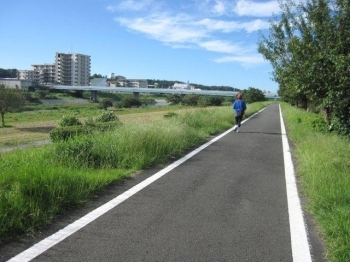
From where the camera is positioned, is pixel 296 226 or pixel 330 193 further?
pixel 330 193

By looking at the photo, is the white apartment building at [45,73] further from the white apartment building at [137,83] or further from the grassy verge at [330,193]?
the grassy verge at [330,193]

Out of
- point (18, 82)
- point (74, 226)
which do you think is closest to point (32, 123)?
point (74, 226)

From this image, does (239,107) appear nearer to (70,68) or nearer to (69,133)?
(69,133)

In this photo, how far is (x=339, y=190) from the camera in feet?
18.6

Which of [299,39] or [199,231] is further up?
[299,39]

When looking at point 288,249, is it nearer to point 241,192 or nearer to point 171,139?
point 241,192

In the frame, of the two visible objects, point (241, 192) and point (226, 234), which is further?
point (241, 192)

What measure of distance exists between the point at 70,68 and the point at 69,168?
485 feet

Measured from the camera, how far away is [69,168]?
638 centimetres

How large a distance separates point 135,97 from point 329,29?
Answer: 95705 mm

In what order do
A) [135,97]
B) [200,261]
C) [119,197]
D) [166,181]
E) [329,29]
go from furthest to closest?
1. [135,97]
2. [329,29]
3. [166,181]
4. [119,197]
5. [200,261]

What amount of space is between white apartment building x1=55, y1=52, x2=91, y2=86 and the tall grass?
462 feet

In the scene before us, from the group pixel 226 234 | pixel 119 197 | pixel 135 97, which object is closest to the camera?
pixel 226 234

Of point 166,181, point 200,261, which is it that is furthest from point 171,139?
point 200,261
